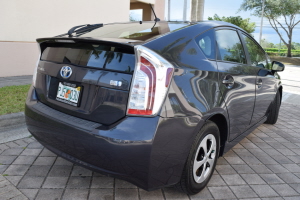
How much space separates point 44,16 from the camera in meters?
8.37

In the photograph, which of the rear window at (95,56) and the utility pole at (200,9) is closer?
the rear window at (95,56)

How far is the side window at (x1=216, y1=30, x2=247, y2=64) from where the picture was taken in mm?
2801

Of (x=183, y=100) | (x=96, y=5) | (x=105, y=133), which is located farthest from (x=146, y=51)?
(x=96, y=5)

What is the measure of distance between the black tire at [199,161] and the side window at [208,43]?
2.07 feet

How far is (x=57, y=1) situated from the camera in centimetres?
860

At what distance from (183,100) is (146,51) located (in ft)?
1.48

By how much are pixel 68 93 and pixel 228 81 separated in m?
1.47

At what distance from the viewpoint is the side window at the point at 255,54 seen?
3.49m

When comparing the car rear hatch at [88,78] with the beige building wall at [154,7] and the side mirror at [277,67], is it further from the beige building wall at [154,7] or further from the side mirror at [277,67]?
the beige building wall at [154,7]

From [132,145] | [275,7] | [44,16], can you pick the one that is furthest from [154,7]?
[275,7]

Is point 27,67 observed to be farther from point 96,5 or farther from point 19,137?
point 19,137

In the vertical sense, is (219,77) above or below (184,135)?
above

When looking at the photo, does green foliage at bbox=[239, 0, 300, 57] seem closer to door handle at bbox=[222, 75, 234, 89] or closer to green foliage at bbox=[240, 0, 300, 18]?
green foliage at bbox=[240, 0, 300, 18]

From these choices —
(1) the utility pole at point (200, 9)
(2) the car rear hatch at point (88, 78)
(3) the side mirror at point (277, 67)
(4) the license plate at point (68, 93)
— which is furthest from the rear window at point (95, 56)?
(1) the utility pole at point (200, 9)
